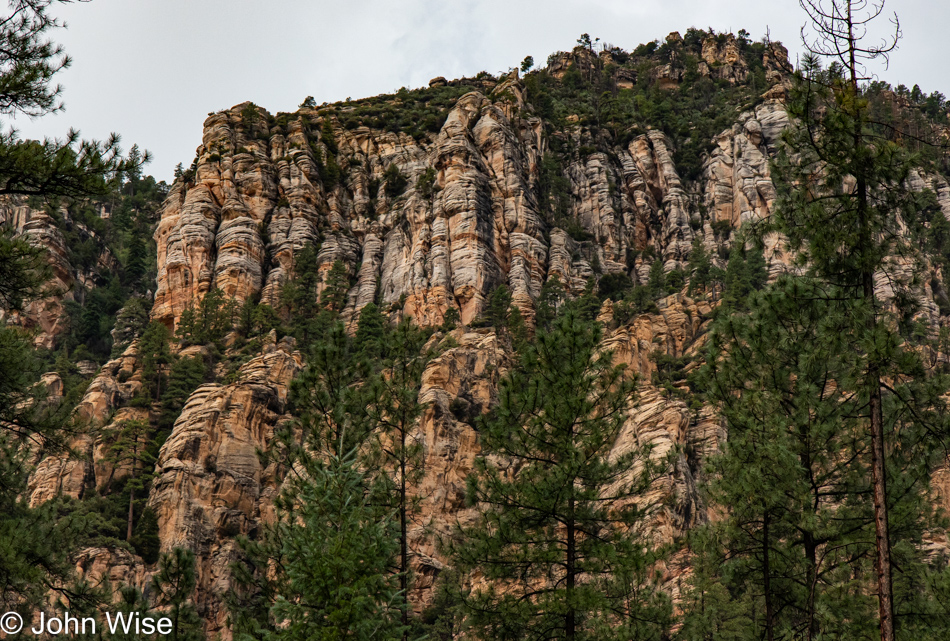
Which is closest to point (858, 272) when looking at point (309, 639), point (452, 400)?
point (309, 639)

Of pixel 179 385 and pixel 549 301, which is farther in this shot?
pixel 549 301

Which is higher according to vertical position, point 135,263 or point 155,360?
point 135,263

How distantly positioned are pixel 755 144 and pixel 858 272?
74.9 metres

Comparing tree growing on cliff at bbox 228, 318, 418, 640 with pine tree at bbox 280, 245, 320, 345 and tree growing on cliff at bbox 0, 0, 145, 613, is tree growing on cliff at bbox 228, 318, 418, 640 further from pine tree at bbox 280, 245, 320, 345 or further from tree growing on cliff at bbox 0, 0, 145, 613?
pine tree at bbox 280, 245, 320, 345

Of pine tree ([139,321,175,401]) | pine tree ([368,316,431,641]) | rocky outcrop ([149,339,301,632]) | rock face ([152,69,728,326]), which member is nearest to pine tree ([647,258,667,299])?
rock face ([152,69,728,326])

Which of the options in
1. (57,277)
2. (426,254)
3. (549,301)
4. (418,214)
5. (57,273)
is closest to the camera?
(549,301)

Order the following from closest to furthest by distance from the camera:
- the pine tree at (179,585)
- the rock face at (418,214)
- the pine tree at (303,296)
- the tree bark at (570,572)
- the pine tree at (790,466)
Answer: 1. the pine tree at (790,466)
2. the tree bark at (570,572)
3. the pine tree at (179,585)
4. the pine tree at (303,296)
5. the rock face at (418,214)

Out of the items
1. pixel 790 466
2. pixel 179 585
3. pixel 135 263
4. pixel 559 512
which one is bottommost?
pixel 179 585

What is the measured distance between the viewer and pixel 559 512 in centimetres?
1554

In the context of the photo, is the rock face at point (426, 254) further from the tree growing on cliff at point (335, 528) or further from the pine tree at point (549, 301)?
the tree growing on cliff at point (335, 528)

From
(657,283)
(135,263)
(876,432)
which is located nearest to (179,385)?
(657,283)

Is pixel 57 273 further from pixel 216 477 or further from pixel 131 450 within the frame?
pixel 216 477

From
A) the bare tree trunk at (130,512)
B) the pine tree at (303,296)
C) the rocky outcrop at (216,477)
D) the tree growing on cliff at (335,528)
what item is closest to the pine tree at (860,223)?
the tree growing on cliff at (335,528)

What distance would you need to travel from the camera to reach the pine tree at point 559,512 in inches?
→ 594
